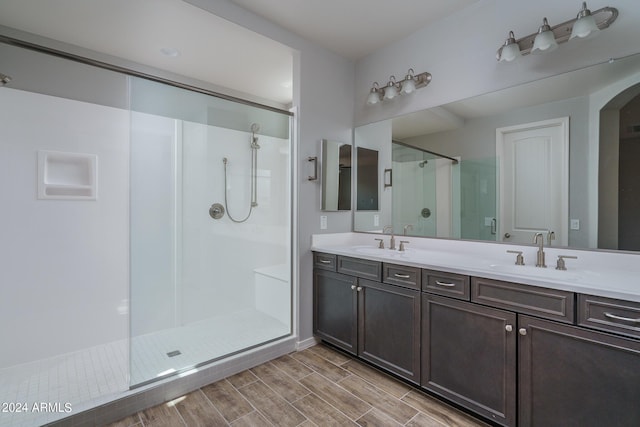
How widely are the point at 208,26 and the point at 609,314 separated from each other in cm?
289

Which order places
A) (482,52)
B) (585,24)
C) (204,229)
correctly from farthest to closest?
(204,229) < (482,52) < (585,24)

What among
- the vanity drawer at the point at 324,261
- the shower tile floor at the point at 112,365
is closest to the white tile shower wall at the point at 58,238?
the shower tile floor at the point at 112,365

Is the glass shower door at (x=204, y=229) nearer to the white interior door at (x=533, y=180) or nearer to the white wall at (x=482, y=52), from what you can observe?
the white wall at (x=482, y=52)

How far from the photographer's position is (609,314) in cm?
124

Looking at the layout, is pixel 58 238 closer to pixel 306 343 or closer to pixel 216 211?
pixel 216 211

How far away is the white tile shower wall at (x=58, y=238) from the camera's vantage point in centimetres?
220

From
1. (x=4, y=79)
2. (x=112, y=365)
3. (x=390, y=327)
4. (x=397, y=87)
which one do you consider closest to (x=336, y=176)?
(x=397, y=87)

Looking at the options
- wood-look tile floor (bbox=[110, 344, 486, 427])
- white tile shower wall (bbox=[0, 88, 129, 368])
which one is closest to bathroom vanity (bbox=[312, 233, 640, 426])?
wood-look tile floor (bbox=[110, 344, 486, 427])

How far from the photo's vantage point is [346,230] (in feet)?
9.72

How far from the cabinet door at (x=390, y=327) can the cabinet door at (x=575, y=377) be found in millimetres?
594

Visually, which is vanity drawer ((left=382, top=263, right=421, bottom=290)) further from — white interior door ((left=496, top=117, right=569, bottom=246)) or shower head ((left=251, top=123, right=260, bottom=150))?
shower head ((left=251, top=123, right=260, bottom=150))

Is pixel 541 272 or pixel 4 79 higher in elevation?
pixel 4 79

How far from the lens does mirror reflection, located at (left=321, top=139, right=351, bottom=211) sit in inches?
108

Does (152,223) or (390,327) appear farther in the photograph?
(152,223)
